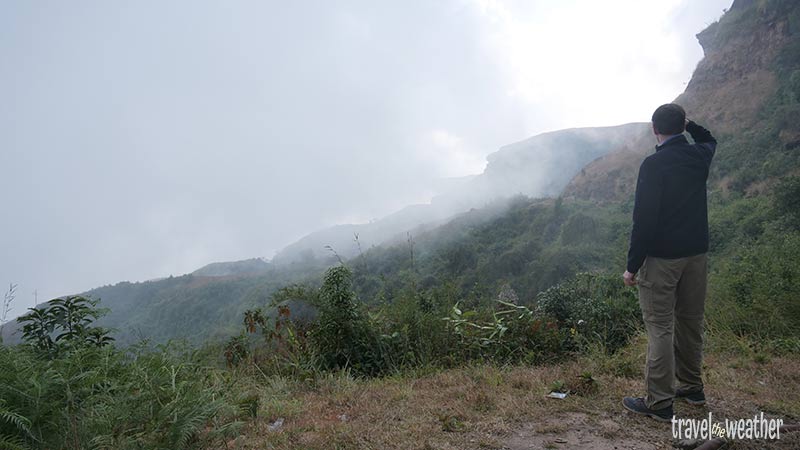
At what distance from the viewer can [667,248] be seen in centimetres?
288

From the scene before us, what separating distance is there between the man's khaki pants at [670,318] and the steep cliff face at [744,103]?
3909cm

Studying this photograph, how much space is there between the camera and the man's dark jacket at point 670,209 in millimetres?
2879

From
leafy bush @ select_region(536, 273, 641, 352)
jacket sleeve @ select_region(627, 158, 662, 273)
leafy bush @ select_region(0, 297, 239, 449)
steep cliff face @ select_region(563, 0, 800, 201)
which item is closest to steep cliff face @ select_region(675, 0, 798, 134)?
steep cliff face @ select_region(563, 0, 800, 201)

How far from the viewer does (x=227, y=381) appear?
379 centimetres

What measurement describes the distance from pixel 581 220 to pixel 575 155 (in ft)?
167

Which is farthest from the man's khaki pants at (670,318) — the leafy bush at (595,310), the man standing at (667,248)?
the leafy bush at (595,310)

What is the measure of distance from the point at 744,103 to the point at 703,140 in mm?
56000

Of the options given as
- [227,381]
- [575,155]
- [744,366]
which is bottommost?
[744,366]

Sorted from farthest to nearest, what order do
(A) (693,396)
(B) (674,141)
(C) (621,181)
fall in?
(C) (621,181) → (A) (693,396) → (B) (674,141)

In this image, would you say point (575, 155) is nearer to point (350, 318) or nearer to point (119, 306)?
point (119, 306)

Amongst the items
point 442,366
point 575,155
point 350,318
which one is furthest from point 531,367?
point 575,155

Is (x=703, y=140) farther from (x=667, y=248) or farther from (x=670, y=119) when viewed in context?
(x=667, y=248)

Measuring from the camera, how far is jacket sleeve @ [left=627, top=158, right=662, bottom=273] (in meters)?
2.88

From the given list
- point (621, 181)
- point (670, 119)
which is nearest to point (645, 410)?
point (670, 119)
